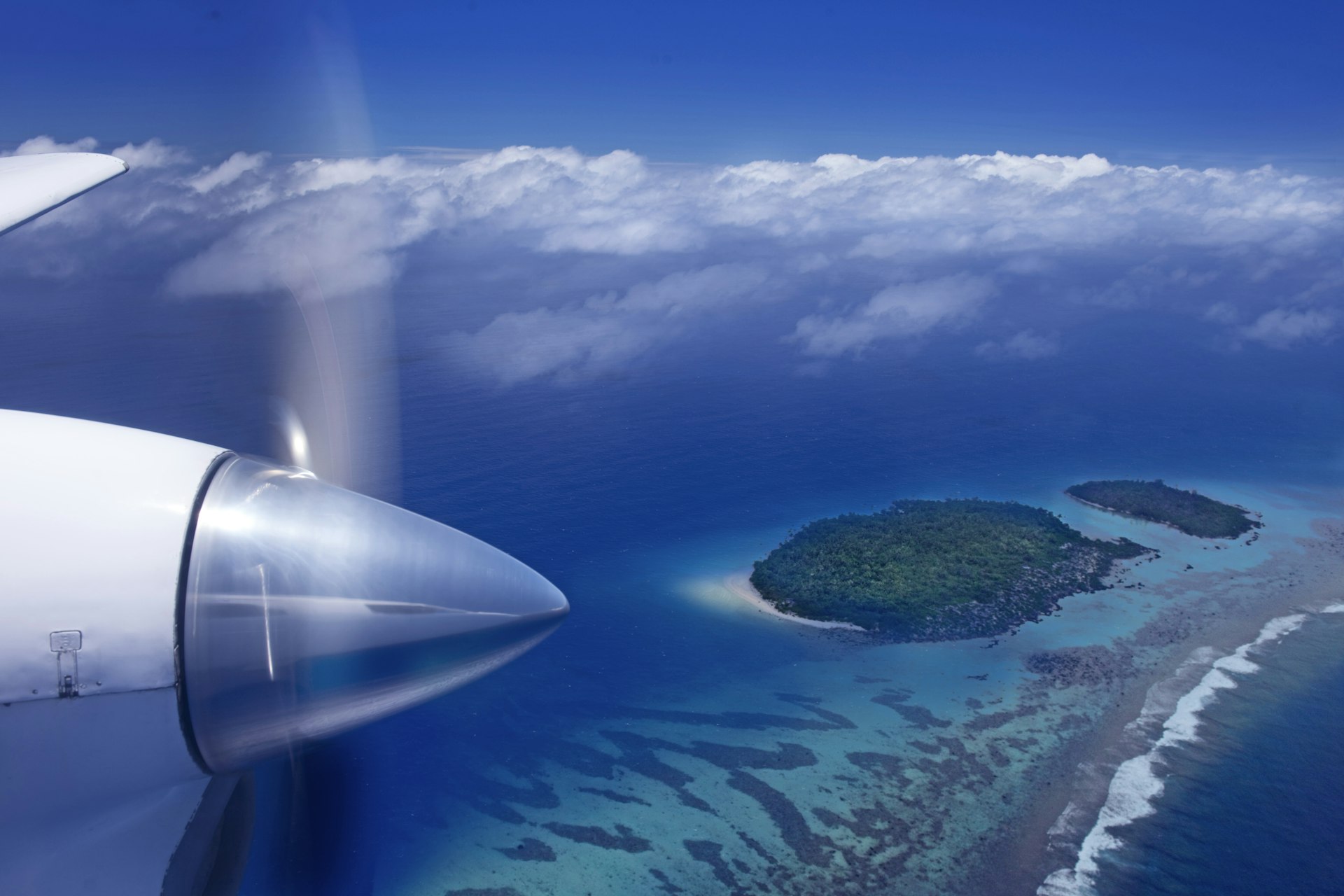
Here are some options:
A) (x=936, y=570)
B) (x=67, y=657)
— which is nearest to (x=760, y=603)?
(x=936, y=570)

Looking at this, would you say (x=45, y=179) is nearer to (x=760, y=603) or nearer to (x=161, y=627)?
(x=161, y=627)

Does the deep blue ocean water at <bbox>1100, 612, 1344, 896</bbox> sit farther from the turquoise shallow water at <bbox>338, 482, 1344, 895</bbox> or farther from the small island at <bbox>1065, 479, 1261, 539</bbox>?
the small island at <bbox>1065, 479, 1261, 539</bbox>

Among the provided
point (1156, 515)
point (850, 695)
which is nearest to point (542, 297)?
point (1156, 515)

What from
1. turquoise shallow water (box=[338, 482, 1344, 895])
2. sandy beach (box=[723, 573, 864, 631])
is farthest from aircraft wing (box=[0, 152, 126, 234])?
sandy beach (box=[723, 573, 864, 631])

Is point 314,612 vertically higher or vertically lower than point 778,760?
higher

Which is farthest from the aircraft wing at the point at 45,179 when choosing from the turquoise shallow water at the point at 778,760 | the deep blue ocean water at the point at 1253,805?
the deep blue ocean water at the point at 1253,805

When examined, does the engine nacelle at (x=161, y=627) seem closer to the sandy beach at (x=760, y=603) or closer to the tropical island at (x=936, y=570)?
the tropical island at (x=936, y=570)
